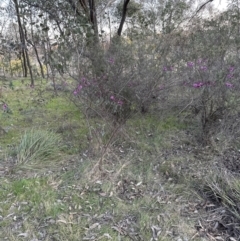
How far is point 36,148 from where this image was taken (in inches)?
128

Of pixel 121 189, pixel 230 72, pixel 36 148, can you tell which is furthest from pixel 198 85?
pixel 36 148

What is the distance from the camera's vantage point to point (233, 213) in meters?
2.18

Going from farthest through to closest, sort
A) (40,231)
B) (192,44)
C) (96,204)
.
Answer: (192,44) < (96,204) < (40,231)

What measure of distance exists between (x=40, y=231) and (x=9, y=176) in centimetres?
104

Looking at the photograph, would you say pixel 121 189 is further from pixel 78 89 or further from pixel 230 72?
pixel 230 72

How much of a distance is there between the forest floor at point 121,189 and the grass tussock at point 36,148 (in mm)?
71

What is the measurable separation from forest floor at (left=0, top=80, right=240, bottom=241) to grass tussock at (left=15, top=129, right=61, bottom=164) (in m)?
0.07

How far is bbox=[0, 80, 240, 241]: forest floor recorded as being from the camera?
6.90 ft

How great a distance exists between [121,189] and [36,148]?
1.27 meters

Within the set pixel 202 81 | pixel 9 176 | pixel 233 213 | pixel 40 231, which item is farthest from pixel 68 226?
pixel 202 81

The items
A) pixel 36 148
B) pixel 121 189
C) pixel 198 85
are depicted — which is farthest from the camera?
pixel 198 85

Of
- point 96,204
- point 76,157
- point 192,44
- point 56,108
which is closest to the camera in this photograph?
point 96,204

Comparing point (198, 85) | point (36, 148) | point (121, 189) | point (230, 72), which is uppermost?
point (230, 72)

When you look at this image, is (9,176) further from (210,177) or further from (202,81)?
(202,81)
